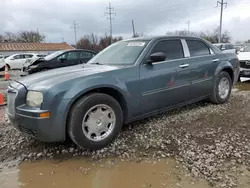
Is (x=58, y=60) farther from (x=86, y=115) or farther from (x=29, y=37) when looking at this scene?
(x=29, y=37)

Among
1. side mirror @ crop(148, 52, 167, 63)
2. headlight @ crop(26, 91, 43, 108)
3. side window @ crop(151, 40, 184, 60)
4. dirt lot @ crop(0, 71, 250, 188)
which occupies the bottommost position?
dirt lot @ crop(0, 71, 250, 188)

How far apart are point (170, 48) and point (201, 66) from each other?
0.83 m

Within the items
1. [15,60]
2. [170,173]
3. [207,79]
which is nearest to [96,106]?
[170,173]

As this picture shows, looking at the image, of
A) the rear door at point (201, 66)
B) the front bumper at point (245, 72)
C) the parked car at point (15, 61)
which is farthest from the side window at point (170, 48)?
the parked car at point (15, 61)

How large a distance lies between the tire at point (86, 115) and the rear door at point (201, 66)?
74.5 inches

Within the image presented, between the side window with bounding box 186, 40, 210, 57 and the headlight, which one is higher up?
the side window with bounding box 186, 40, 210, 57

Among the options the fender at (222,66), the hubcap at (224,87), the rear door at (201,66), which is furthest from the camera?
the hubcap at (224,87)

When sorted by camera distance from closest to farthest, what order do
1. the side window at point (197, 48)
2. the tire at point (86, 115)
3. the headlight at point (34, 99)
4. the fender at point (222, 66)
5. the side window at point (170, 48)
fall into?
1. the headlight at point (34, 99)
2. the tire at point (86, 115)
3. the side window at point (170, 48)
4. the side window at point (197, 48)
5. the fender at point (222, 66)

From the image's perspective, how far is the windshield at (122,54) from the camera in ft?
12.1

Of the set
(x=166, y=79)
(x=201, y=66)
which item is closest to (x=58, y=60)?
(x=201, y=66)

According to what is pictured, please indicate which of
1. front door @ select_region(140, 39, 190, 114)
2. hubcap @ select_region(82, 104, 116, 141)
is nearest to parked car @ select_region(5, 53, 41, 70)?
front door @ select_region(140, 39, 190, 114)

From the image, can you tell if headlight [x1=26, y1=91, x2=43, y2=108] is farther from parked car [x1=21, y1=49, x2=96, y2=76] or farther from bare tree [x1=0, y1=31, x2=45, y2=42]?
bare tree [x1=0, y1=31, x2=45, y2=42]

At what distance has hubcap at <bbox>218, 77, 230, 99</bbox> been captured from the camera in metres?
5.14

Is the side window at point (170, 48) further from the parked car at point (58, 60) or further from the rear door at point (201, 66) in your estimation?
the parked car at point (58, 60)
